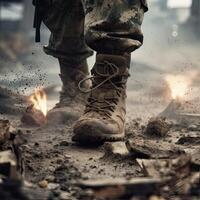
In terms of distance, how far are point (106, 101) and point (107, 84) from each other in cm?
11

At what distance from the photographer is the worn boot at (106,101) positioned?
115 inches

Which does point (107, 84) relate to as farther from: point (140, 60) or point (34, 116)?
point (140, 60)

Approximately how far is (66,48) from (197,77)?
364 centimetres

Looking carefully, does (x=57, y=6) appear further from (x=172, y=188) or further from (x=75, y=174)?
(x=172, y=188)

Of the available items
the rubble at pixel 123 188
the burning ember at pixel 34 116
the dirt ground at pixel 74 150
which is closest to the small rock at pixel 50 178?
the dirt ground at pixel 74 150

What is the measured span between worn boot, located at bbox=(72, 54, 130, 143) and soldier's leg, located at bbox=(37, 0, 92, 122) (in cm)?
65

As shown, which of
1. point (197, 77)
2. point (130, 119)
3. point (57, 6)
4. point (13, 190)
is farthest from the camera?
point (197, 77)

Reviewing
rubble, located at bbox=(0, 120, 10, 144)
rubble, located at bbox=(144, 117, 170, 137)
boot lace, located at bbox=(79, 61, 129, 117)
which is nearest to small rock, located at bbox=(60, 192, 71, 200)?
rubble, located at bbox=(0, 120, 10, 144)

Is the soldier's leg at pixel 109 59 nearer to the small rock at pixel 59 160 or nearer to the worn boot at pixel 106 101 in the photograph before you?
the worn boot at pixel 106 101

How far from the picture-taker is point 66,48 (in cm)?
389

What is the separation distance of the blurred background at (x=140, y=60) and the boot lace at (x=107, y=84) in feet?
4.60

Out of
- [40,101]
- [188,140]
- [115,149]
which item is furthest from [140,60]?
[115,149]

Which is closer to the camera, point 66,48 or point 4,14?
point 66,48

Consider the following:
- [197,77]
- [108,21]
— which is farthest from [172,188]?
[197,77]
